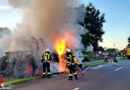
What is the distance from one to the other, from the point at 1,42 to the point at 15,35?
1.65 m

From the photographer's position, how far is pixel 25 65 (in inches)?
462

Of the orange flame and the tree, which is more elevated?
the tree

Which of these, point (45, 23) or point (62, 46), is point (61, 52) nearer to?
point (62, 46)

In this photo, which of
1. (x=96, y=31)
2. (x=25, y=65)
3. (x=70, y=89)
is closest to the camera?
(x=70, y=89)

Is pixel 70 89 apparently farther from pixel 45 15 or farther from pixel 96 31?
pixel 96 31

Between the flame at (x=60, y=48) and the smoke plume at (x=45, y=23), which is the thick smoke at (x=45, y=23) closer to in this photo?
the smoke plume at (x=45, y=23)

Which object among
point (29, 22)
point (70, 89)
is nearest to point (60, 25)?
point (29, 22)

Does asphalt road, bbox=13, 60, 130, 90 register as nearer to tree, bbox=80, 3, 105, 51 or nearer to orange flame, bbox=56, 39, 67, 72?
orange flame, bbox=56, 39, 67, 72

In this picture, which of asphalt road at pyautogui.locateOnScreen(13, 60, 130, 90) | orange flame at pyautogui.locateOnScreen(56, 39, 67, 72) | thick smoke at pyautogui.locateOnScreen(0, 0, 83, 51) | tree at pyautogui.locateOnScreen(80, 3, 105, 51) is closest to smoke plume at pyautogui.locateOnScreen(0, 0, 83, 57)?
thick smoke at pyautogui.locateOnScreen(0, 0, 83, 51)

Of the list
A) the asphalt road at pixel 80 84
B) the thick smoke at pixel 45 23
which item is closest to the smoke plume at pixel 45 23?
the thick smoke at pixel 45 23

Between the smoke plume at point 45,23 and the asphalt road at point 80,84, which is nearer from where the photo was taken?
the asphalt road at point 80,84

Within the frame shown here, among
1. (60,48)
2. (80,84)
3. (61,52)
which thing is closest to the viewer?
(80,84)


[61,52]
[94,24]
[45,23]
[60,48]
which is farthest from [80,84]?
[94,24]

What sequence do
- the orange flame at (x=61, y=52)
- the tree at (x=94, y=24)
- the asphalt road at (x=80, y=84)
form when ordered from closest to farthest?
→ the asphalt road at (x=80, y=84)
the orange flame at (x=61, y=52)
the tree at (x=94, y=24)
